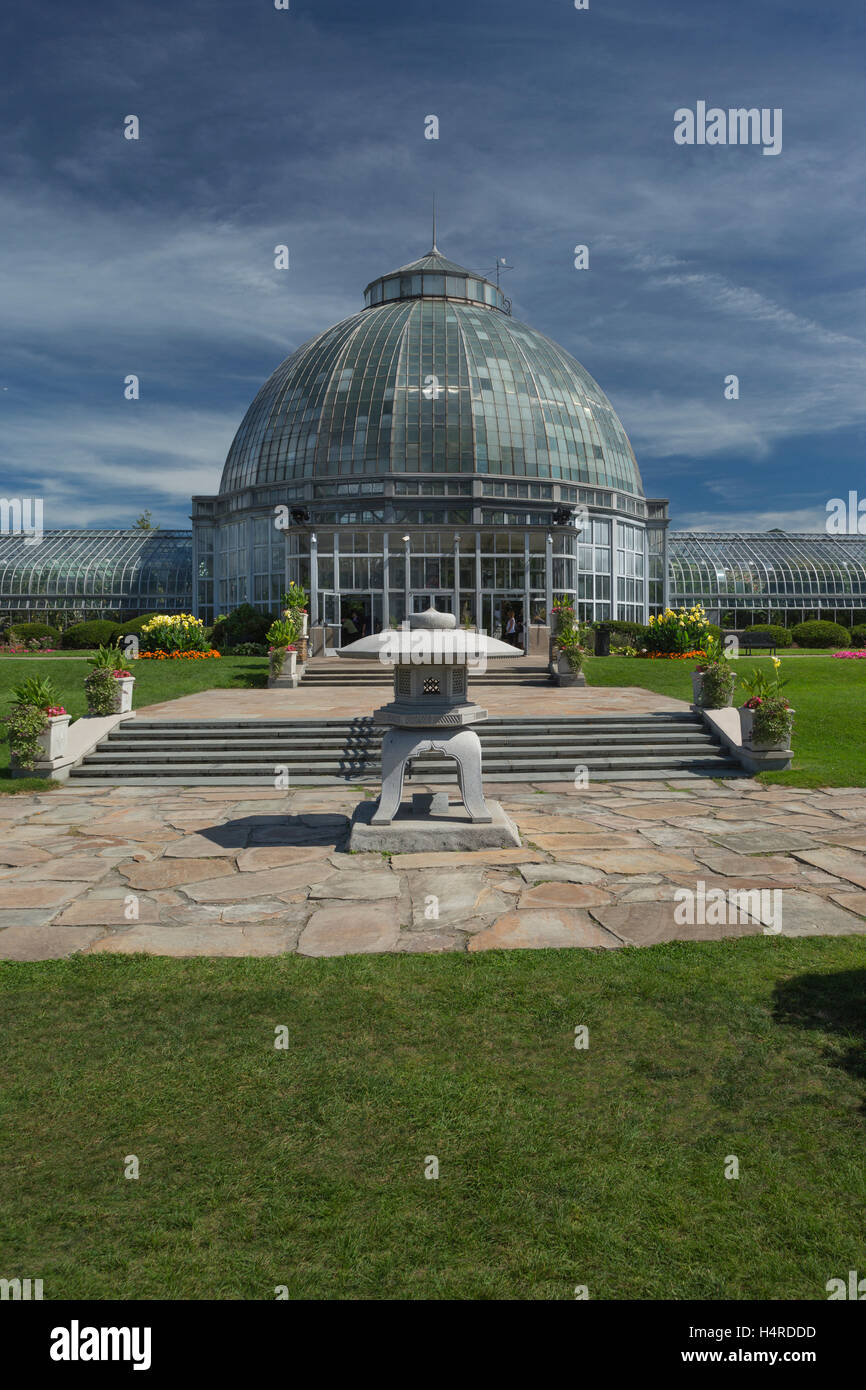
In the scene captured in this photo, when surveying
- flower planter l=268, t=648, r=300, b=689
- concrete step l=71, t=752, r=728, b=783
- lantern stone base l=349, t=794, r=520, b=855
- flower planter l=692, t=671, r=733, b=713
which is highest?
flower planter l=268, t=648, r=300, b=689

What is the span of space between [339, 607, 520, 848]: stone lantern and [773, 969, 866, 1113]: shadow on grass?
390 centimetres

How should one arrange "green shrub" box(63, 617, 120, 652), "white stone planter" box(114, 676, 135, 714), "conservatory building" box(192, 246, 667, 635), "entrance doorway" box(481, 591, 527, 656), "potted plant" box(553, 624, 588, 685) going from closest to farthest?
"white stone planter" box(114, 676, 135, 714)
"potted plant" box(553, 624, 588, 685)
"conservatory building" box(192, 246, 667, 635)
"entrance doorway" box(481, 591, 527, 656)
"green shrub" box(63, 617, 120, 652)

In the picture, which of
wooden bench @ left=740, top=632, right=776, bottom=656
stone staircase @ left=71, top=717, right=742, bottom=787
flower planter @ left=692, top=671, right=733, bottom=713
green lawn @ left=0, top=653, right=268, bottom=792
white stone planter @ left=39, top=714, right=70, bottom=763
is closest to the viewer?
white stone planter @ left=39, top=714, right=70, bottom=763

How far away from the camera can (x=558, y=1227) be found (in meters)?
3.05

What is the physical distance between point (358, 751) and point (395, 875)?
6.44 metres

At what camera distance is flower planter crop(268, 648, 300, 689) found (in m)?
22.8

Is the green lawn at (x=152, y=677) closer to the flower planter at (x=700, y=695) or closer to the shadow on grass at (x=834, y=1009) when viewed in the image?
the flower planter at (x=700, y=695)

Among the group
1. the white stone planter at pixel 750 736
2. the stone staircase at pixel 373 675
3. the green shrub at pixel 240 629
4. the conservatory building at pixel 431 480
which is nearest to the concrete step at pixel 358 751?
the white stone planter at pixel 750 736

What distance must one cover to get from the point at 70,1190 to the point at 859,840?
802 centimetres

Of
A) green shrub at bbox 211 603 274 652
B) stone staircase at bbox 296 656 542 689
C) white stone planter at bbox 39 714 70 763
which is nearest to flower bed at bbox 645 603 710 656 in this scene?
stone staircase at bbox 296 656 542 689

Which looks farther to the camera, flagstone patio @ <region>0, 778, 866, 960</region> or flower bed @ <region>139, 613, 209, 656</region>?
flower bed @ <region>139, 613, 209, 656</region>

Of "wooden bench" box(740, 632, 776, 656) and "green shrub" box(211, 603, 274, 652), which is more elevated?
"green shrub" box(211, 603, 274, 652)

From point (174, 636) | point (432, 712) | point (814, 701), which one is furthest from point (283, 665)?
point (432, 712)

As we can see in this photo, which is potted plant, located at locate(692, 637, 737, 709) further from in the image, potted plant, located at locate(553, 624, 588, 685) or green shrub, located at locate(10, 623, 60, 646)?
green shrub, located at locate(10, 623, 60, 646)
